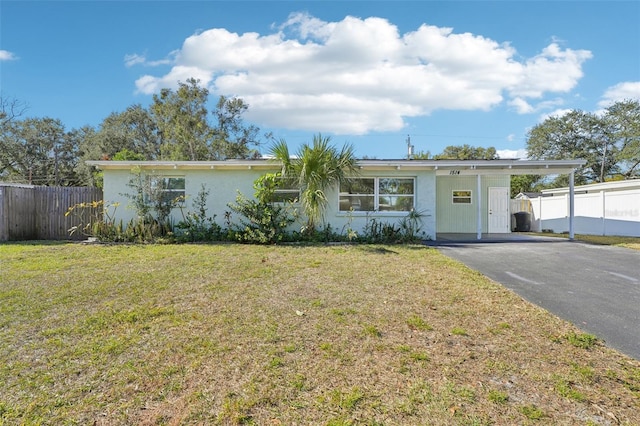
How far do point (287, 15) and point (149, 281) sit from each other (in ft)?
32.3

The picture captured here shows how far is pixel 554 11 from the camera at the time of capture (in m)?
10.7

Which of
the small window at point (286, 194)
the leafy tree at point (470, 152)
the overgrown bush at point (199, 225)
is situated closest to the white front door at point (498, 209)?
the small window at point (286, 194)

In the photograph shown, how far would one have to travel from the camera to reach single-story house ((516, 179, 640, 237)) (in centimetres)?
1375

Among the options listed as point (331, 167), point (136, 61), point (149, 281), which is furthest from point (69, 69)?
point (149, 281)

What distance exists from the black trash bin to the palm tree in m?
10.8

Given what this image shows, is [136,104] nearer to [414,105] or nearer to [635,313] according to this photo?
[414,105]

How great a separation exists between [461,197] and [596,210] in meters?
6.35

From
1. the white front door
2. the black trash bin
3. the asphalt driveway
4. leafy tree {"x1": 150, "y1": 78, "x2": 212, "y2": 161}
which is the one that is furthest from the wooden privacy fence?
the black trash bin

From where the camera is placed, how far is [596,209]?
15328mm

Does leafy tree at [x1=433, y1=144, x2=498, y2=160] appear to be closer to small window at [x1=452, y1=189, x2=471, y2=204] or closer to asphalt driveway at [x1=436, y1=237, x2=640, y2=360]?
small window at [x1=452, y1=189, x2=471, y2=204]

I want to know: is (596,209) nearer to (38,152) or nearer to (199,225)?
(199,225)

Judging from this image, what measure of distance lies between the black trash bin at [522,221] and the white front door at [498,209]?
2.87 meters

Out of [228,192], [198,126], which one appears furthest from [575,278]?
[198,126]

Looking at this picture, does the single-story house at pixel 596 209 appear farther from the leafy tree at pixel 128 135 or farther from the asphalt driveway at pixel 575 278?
the leafy tree at pixel 128 135
